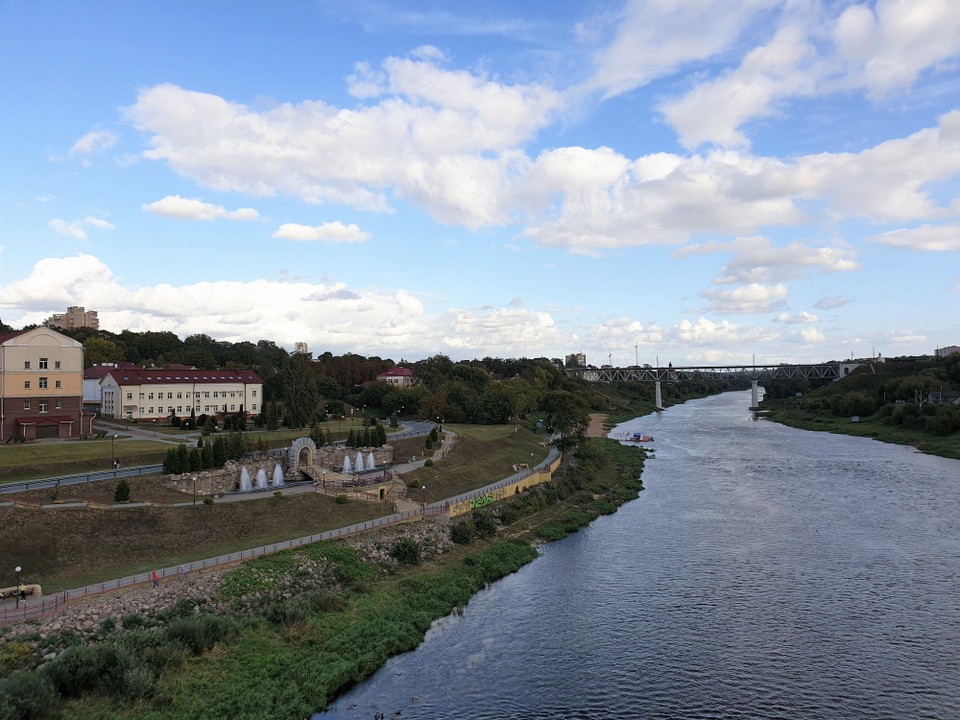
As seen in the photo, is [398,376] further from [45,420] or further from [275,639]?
[275,639]

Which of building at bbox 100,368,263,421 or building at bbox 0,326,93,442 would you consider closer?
building at bbox 0,326,93,442

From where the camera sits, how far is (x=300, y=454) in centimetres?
5194

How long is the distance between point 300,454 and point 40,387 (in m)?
20.8

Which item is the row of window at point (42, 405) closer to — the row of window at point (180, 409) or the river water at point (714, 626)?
the row of window at point (180, 409)

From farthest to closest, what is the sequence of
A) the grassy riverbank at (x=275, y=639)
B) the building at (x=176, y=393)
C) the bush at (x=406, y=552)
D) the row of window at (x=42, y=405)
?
1. the building at (x=176, y=393)
2. the row of window at (x=42, y=405)
3. the bush at (x=406, y=552)
4. the grassy riverbank at (x=275, y=639)

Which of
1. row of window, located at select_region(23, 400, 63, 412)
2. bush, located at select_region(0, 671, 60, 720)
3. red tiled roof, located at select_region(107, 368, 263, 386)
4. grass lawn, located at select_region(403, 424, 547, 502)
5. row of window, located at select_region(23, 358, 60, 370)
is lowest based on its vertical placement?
bush, located at select_region(0, 671, 60, 720)

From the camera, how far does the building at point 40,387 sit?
50594mm

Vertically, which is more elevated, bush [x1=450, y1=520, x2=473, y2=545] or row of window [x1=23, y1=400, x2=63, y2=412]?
row of window [x1=23, y1=400, x2=63, y2=412]

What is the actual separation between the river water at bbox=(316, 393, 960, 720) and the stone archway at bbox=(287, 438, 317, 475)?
66.7 feet

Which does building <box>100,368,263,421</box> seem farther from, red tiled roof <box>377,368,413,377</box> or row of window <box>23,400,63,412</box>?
red tiled roof <box>377,368,413,377</box>

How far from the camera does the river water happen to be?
78.1 ft

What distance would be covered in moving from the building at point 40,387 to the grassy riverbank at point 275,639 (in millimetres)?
29566

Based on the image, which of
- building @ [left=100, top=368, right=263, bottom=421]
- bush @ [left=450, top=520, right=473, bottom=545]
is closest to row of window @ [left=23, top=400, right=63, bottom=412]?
building @ [left=100, top=368, right=263, bottom=421]

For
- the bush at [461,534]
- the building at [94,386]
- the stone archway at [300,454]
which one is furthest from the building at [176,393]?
the bush at [461,534]
